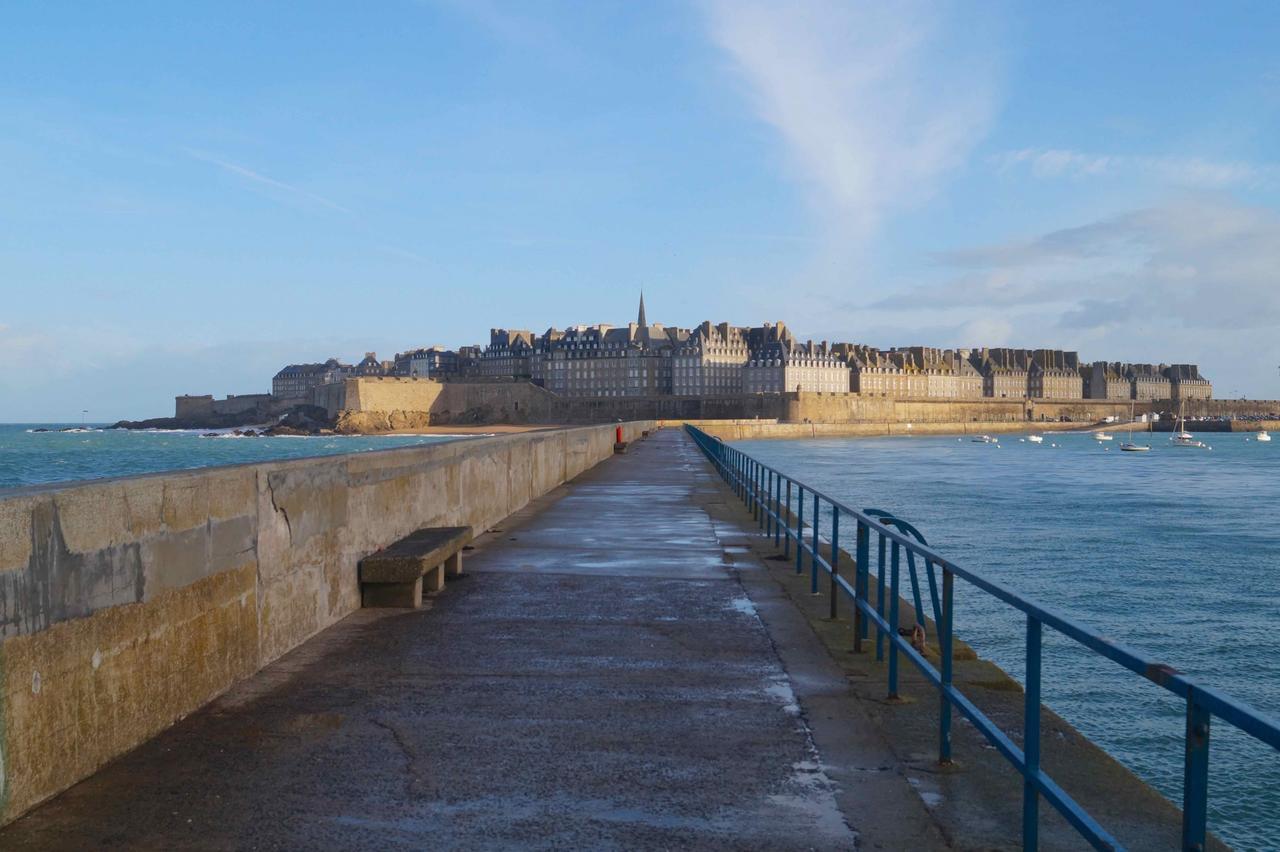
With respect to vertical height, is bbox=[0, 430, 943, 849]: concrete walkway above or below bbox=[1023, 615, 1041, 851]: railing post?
below

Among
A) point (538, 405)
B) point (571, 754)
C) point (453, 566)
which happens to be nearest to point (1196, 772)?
point (571, 754)

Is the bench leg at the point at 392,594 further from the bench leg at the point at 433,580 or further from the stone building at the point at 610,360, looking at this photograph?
the stone building at the point at 610,360

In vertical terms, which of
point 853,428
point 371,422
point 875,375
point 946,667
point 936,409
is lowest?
point 853,428

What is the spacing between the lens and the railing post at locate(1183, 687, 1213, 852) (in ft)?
8.61

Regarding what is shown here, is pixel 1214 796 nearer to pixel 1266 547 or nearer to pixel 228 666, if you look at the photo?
pixel 228 666

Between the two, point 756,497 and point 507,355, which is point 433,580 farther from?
point 507,355

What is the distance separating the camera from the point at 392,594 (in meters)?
8.53

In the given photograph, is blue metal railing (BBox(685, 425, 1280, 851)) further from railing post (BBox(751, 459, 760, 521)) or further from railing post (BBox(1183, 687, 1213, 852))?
railing post (BBox(751, 459, 760, 521))

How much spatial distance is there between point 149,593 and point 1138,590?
63.3 feet

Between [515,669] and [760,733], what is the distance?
1853 millimetres

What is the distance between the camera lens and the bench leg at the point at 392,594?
8.50 metres

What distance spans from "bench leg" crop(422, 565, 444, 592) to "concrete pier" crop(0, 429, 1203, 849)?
0.85 meters

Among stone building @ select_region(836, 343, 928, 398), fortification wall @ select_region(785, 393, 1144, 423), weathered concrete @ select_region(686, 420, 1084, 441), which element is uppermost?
stone building @ select_region(836, 343, 928, 398)

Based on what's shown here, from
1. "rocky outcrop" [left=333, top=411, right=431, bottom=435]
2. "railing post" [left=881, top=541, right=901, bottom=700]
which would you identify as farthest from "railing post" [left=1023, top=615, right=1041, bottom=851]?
"rocky outcrop" [left=333, top=411, right=431, bottom=435]
